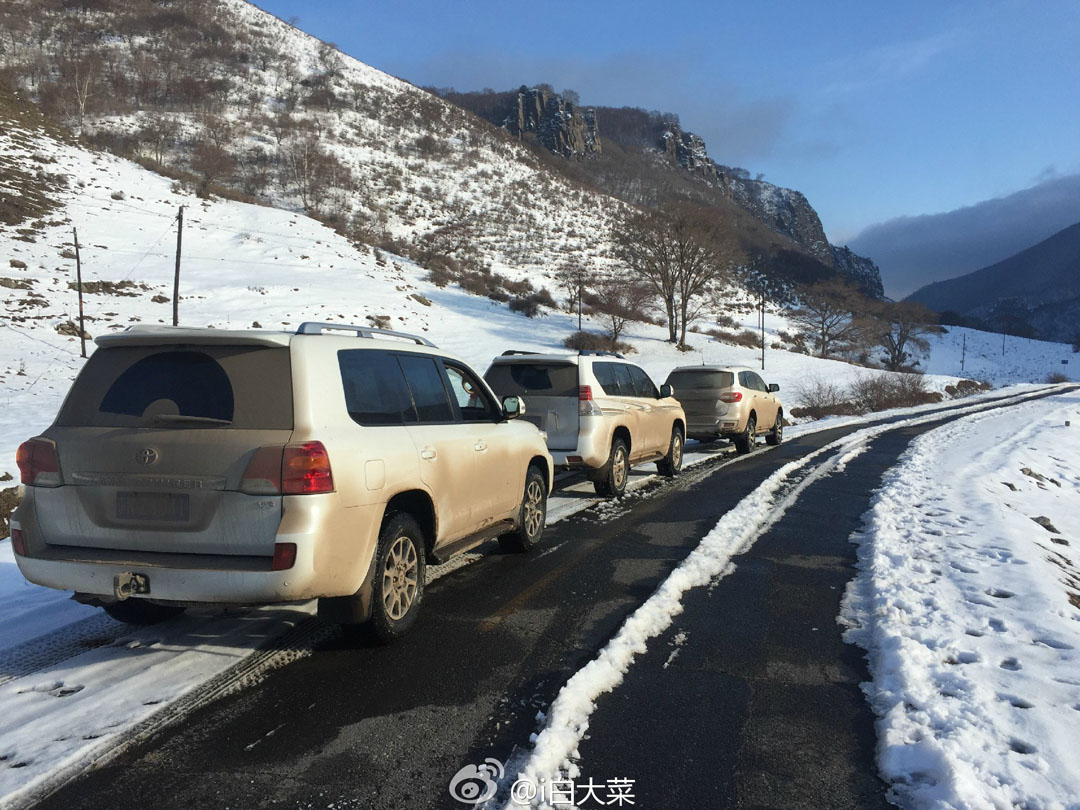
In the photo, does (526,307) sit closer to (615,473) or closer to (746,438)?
(746,438)

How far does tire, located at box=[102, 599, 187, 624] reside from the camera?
4.51 m

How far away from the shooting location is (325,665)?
4066 millimetres

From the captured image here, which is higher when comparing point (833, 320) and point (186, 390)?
point (833, 320)

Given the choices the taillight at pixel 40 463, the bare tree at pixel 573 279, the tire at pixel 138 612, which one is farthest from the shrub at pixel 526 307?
the taillight at pixel 40 463

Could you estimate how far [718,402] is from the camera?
14664 millimetres

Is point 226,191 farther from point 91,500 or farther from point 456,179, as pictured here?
point 91,500

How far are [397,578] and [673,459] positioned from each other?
8.12m

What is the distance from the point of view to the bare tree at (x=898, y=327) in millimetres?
76312

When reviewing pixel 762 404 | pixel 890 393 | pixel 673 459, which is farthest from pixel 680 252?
pixel 673 459

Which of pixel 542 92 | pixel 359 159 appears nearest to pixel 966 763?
pixel 359 159

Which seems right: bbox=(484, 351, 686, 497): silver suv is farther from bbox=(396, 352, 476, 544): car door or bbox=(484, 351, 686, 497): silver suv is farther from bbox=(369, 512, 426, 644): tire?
bbox=(369, 512, 426, 644): tire

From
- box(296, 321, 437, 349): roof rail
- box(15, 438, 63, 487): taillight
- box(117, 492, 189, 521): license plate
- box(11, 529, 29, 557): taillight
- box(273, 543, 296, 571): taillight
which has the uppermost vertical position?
box(296, 321, 437, 349): roof rail

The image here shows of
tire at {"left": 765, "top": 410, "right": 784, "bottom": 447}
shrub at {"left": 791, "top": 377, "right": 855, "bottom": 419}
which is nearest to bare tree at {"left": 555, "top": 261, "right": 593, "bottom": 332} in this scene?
shrub at {"left": 791, "top": 377, "right": 855, "bottom": 419}

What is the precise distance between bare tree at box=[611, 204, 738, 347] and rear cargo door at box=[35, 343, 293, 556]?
47002 millimetres
